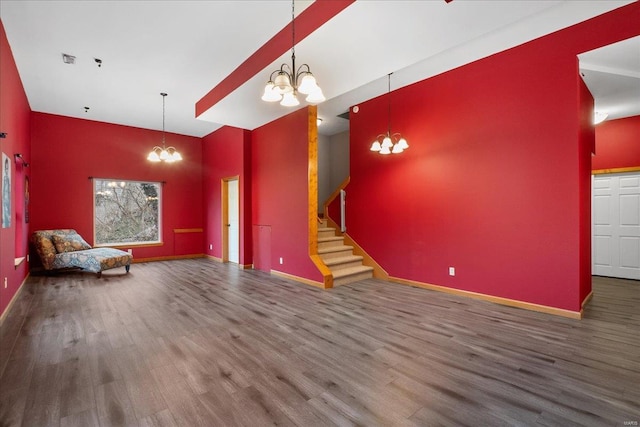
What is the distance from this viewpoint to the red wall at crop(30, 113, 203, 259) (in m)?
6.44

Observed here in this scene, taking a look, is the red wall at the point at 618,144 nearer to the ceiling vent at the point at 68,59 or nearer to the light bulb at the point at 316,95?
the light bulb at the point at 316,95

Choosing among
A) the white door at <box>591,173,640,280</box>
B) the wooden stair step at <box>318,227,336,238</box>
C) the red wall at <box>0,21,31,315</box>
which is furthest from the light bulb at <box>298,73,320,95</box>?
the white door at <box>591,173,640,280</box>

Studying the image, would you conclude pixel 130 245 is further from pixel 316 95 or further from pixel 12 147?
pixel 316 95

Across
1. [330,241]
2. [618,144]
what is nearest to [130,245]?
[330,241]

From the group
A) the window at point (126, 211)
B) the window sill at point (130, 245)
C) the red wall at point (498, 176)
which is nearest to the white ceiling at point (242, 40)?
the red wall at point (498, 176)

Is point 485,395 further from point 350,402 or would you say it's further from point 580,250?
point 580,250

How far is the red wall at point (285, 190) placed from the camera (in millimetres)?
5449

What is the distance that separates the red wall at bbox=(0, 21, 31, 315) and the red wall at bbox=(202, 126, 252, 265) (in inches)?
143

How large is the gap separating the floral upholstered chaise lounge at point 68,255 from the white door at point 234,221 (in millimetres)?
2230

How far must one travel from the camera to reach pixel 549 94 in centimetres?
361

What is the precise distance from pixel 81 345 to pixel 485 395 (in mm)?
3501

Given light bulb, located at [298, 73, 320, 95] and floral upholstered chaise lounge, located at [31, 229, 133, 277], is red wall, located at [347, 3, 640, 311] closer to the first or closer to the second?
light bulb, located at [298, 73, 320, 95]

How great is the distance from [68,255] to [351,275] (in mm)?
5608

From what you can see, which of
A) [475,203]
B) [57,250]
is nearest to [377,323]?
[475,203]
